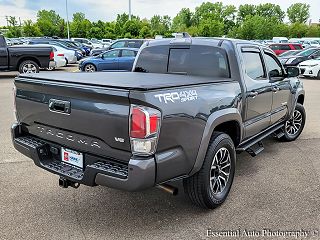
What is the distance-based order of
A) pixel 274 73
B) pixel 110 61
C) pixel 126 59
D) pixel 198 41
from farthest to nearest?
pixel 110 61
pixel 126 59
pixel 274 73
pixel 198 41

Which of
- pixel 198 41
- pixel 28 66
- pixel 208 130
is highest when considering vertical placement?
pixel 198 41

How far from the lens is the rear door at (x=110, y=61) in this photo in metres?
16.3

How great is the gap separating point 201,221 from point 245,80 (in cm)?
182

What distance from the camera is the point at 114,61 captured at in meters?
16.3

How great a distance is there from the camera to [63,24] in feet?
242

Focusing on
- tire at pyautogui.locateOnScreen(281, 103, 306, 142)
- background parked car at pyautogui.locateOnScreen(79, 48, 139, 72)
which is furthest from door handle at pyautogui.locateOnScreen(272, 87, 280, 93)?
background parked car at pyautogui.locateOnScreen(79, 48, 139, 72)

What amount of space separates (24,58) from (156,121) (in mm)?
13645

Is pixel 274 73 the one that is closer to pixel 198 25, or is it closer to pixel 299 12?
pixel 198 25

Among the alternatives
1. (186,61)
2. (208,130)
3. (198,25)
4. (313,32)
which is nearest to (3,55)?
(186,61)

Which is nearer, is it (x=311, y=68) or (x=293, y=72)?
(x=293, y=72)

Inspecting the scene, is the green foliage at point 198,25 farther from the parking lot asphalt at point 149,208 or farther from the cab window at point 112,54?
the parking lot asphalt at point 149,208

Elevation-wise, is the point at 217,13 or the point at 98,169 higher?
the point at 217,13

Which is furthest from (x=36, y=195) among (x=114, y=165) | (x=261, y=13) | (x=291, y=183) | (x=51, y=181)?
(x=261, y=13)

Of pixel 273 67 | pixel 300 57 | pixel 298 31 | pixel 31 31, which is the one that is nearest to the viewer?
pixel 273 67
